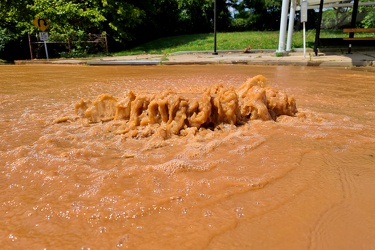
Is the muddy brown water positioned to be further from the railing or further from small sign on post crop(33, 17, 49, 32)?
the railing

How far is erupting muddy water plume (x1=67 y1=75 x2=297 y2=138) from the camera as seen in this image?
2768 mm

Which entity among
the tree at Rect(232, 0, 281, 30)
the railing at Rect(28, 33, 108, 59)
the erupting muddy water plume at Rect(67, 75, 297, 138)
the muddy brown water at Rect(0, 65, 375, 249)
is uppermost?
the tree at Rect(232, 0, 281, 30)

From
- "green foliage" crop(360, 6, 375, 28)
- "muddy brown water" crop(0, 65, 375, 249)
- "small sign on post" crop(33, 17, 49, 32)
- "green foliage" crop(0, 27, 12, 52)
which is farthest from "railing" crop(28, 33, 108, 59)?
"green foliage" crop(360, 6, 375, 28)

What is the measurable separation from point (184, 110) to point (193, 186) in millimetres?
1176

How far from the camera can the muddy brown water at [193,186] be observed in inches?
→ 51.1

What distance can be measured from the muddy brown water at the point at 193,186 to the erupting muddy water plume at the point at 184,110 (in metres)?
0.12

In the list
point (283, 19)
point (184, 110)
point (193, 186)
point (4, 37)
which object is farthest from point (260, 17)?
point (193, 186)

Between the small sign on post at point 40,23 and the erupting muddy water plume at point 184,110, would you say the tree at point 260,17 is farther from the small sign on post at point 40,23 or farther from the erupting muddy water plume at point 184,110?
the erupting muddy water plume at point 184,110

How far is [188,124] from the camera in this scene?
9.14 ft

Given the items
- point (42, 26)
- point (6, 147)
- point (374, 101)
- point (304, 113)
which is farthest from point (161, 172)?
point (42, 26)

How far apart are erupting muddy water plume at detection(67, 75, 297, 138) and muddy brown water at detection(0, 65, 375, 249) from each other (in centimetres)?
12

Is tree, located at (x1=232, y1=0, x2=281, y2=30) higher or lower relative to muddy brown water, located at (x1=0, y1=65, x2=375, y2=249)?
higher

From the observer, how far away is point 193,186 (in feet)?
5.66

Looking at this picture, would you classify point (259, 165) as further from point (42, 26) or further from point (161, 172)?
point (42, 26)
